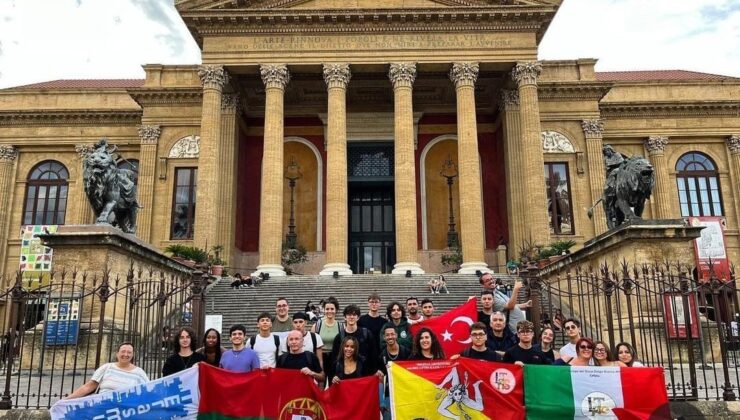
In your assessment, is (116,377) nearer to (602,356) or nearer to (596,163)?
(602,356)

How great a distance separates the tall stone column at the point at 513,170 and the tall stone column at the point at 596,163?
4.44 metres

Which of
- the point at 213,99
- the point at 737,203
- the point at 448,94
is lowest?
the point at 737,203

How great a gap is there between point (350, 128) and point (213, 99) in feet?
27.1

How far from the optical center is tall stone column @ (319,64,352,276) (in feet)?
81.9

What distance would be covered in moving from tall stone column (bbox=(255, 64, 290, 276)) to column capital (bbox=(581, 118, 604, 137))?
1545 cm

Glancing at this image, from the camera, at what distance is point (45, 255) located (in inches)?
1252

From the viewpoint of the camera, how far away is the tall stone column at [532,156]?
2544 cm

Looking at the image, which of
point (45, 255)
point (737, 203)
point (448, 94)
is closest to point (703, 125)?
point (737, 203)

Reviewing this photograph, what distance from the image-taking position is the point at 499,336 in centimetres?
754

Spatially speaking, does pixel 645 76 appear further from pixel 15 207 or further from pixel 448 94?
pixel 15 207

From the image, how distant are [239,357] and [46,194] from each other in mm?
32861

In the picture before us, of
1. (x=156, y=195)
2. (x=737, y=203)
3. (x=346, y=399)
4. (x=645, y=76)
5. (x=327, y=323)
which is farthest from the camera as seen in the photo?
(x=645, y=76)

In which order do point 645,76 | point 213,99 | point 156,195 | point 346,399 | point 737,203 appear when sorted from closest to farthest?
point 346,399 → point 213,99 → point 156,195 → point 737,203 → point 645,76

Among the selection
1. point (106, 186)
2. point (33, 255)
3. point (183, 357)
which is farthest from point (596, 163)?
point (33, 255)
